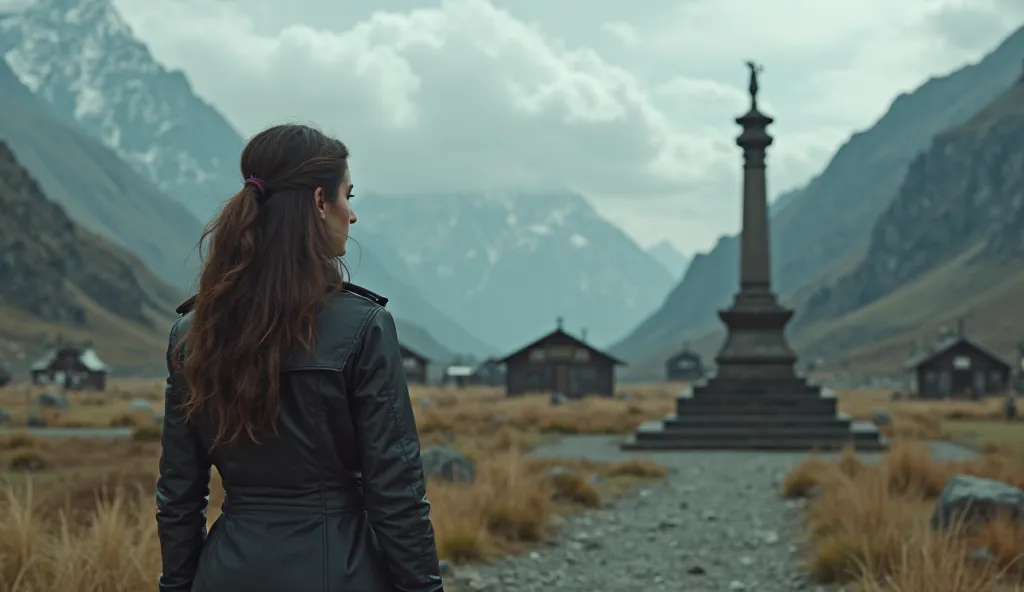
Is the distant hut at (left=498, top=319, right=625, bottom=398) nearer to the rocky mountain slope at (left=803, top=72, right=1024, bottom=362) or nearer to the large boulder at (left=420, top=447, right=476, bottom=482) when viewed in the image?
the large boulder at (left=420, top=447, right=476, bottom=482)

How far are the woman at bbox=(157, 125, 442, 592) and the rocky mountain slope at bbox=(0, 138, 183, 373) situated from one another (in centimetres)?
11444

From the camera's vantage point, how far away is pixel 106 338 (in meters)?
134

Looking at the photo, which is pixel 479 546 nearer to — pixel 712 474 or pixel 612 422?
pixel 712 474

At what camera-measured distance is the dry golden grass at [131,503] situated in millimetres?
7066

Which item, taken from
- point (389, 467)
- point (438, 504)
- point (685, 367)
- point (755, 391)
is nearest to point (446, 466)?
point (438, 504)

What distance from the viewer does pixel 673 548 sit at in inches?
432

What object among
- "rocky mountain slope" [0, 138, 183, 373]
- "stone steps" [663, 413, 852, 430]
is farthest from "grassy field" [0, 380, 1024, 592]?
"rocky mountain slope" [0, 138, 183, 373]

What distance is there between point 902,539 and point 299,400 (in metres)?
6.13

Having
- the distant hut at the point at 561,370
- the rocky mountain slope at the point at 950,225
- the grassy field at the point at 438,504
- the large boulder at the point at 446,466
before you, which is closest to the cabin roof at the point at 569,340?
the distant hut at the point at 561,370

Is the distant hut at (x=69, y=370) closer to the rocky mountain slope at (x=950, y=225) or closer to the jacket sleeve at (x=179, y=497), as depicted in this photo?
the jacket sleeve at (x=179, y=497)

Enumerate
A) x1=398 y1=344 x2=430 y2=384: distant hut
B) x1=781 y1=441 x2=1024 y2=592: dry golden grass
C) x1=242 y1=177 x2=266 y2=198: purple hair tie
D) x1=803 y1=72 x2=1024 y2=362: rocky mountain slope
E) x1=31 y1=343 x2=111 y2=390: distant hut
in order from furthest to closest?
1. x1=803 y1=72 x2=1024 y2=362: rocky mountain slope
2. x1=398 y1=344 x2=430 y2=384: distant hut
3. x1=31 y1=343 x2=111 y2=390: distant hut
4. x1=781 y1=441 x2=1024 y2=592: dry golden grass
5. x1=242 y1=177 x2=266 y2=198: purple hair tie

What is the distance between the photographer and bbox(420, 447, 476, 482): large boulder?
1310 centimetres

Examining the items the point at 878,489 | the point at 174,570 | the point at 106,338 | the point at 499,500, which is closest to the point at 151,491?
the point at 499,500

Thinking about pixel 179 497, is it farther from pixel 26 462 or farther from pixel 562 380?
pixel 562 380
